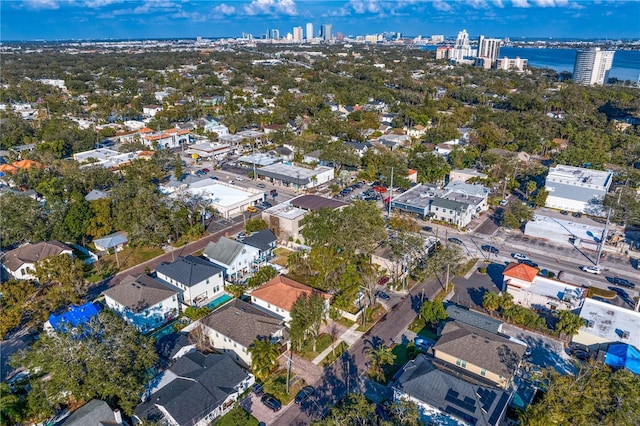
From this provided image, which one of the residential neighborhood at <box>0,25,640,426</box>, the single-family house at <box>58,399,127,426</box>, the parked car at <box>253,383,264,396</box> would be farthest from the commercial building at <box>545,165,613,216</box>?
the single-family house at <box>58,399,127,426</box>

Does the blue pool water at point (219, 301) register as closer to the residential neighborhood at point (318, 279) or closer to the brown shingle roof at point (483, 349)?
the residential neighborhood at point (318, 279)

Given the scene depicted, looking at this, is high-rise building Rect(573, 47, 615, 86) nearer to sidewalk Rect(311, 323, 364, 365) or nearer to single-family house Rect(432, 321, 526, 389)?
single-family house Rect(432, 321, 526, 389)

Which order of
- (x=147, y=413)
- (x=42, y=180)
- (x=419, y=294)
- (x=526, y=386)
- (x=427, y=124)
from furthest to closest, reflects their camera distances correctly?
1. (x=427, y=124)
2. (x=42, y=180)
3. (x=419, y=294)
4. (x=526, y=386)
5. (x=147, y=413)

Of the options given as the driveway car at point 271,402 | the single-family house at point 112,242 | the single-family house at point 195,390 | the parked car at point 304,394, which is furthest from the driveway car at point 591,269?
the single-family house at point 112,242

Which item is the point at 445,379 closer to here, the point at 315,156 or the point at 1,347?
the point at 1,347

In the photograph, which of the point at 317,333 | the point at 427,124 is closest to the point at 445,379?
the point at 317,333
